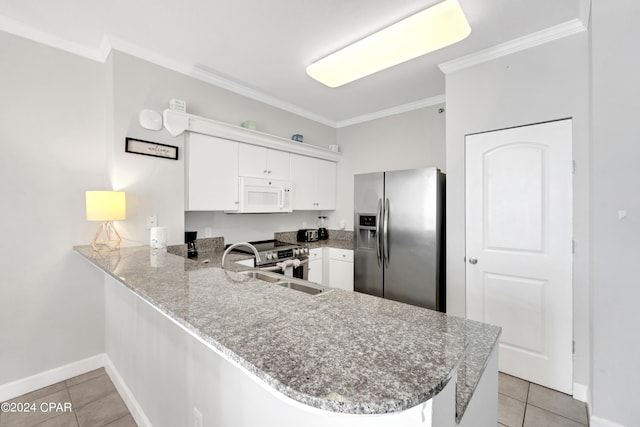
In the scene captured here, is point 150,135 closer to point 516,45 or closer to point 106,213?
point 106,213

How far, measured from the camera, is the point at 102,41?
2.21 metres

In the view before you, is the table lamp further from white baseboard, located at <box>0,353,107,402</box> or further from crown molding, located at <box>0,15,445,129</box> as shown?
crown molding, located at <box>0,15,445,129</box>

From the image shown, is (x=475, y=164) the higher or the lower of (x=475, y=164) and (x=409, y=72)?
the lower

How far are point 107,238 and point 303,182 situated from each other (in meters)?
2.19

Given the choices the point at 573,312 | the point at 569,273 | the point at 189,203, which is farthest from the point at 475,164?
the point at 189,203

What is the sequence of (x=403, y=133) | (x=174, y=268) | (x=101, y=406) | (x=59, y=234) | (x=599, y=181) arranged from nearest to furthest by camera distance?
(x=174, y=268)
(x=599, y=181)
(x=101, y=406)
(x=59, y=234)
(x=403, y=133)

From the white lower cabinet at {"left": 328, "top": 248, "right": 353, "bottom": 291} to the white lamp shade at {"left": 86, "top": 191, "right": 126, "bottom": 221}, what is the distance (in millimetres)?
2347

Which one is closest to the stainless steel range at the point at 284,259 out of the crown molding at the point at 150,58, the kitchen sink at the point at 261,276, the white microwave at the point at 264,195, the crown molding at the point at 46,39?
the white microwave at the point at 264,195

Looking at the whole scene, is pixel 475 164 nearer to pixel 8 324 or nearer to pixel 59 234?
pixel 59 234

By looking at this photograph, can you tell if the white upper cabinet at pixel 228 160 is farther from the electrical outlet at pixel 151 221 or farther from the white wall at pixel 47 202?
the white wall at pixel 47 202

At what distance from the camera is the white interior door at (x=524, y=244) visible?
6.61ft

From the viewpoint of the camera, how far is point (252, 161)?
10.0ft

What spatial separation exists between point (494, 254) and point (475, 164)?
774 millimetres

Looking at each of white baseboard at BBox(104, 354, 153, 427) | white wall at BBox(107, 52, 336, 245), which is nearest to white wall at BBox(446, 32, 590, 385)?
white wall at BBox(107, 52, 336, 245)
